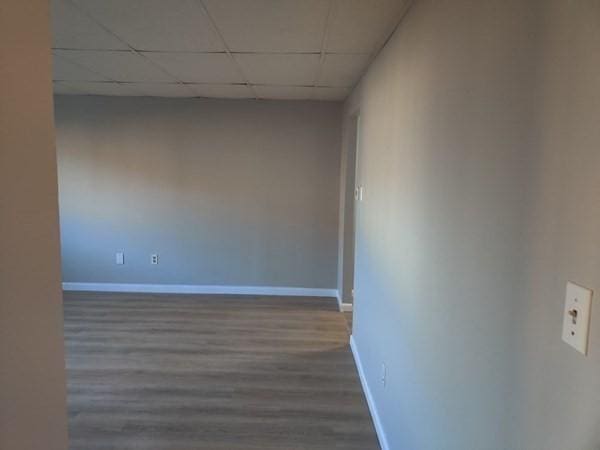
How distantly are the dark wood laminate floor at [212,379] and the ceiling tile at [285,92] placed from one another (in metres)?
2.31

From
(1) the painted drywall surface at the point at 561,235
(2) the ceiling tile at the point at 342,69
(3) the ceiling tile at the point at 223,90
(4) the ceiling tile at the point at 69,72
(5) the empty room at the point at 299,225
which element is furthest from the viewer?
(3) the ceiling tile at the point at 223,90

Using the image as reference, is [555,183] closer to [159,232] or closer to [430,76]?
[430,76]

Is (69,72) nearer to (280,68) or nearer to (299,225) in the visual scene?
(280,68)

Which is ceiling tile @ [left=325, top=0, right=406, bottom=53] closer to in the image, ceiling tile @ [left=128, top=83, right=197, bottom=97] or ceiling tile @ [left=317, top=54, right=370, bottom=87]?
ceiling tile @ [left=317, top=54, right=370, bottom=87]

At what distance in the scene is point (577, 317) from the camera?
677 millimetres

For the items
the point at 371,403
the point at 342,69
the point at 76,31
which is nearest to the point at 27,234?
the point at 76,31

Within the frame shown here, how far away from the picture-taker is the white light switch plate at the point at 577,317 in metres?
0.66

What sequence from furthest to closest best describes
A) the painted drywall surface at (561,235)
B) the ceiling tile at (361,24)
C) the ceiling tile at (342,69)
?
the ceiling tile at (342,69) → the ceiling tile at (361,24) → the painted drywall surface at (561,235)

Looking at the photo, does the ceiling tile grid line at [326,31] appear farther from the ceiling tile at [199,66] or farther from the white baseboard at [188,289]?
the white baseboard at [188,289]

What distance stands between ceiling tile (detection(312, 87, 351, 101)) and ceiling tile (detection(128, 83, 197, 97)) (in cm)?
129

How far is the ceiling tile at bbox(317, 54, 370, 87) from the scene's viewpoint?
8.73 feet

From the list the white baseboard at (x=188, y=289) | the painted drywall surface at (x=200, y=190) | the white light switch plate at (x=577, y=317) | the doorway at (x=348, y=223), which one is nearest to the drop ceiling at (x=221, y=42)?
the doorway at (x=348, y=223)

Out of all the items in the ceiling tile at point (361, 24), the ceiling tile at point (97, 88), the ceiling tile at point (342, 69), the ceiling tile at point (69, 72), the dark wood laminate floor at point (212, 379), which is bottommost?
the dark wood laminate floor at point (212, 379)

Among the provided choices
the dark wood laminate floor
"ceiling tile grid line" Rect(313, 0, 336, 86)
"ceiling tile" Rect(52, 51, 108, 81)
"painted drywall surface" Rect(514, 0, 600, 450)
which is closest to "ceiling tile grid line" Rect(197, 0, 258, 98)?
"ceiling tile grid line" Rect(313, 0, 336, 86)
